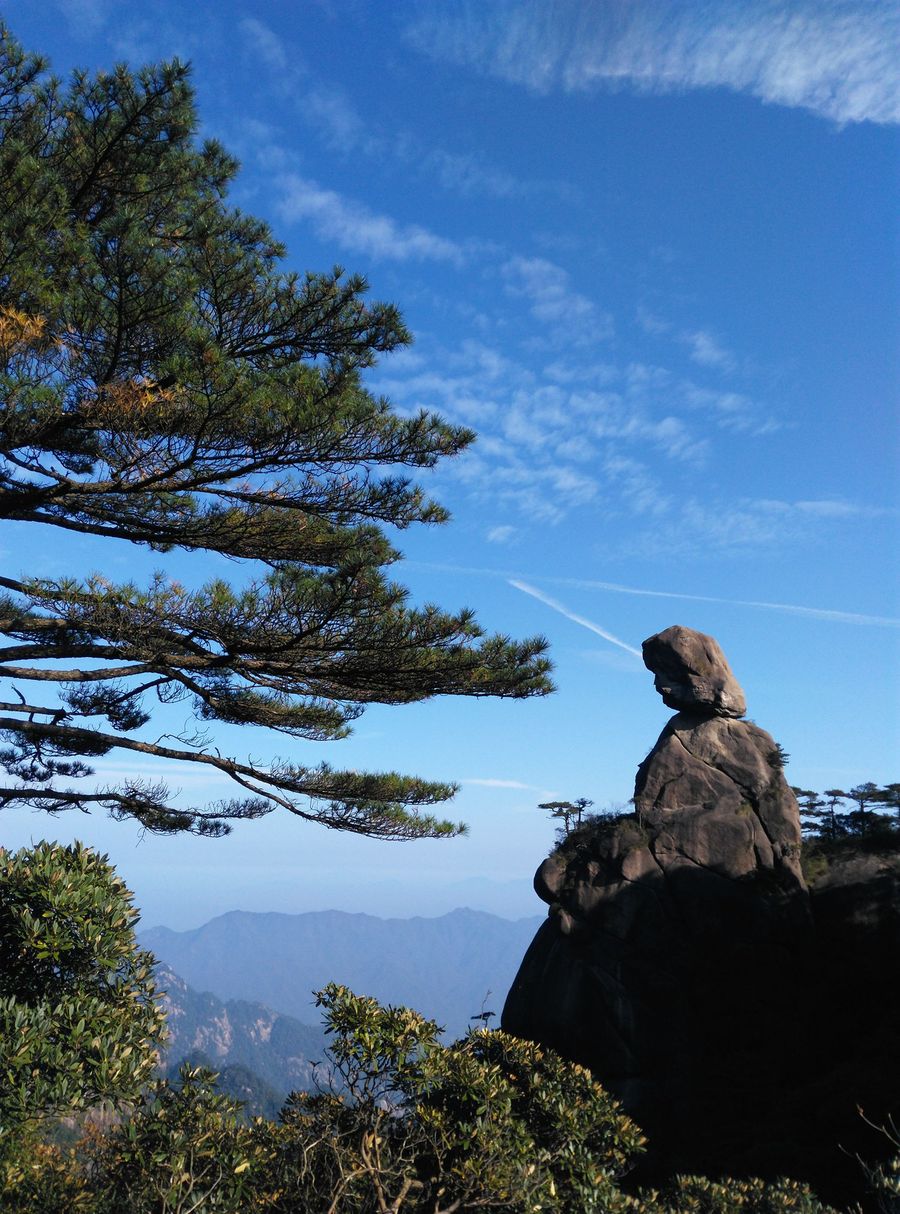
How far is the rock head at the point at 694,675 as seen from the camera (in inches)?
835

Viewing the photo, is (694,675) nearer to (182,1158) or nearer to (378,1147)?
(378,1147)

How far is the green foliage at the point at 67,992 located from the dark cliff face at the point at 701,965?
573 inches

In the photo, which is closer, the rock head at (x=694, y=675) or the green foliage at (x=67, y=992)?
the green foliage at (x=67, y=992)

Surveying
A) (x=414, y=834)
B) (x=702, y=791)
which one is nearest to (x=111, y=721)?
(x=414, y=834)

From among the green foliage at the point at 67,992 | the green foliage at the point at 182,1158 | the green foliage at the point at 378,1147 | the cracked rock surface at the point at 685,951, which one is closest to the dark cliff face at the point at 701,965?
the cracked rock surface at the point at 685,951

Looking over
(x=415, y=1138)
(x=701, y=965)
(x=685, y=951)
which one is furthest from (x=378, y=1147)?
(x=701, y=965)

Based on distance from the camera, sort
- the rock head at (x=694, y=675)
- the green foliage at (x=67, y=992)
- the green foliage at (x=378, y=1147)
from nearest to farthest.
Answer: the green foliage at (x=67, y=992), the green foliage at (x=378, y=1147), the rock head at (x=694, y=675)

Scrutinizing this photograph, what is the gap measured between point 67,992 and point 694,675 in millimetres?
19683

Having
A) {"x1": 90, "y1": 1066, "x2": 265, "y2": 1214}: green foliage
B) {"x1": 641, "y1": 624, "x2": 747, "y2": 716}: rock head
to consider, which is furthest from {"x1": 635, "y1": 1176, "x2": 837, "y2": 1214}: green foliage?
{"x1": 641, "y1": 624, "x2": 747, "y2": 716}: rock head

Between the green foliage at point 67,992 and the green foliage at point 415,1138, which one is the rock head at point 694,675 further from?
the green foliage at point 67,992

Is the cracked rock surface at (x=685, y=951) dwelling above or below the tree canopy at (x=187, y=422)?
below

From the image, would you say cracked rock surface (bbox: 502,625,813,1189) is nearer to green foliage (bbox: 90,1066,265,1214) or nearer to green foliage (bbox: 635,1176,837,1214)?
green foliage (bbox: 635,1176,837,1214)

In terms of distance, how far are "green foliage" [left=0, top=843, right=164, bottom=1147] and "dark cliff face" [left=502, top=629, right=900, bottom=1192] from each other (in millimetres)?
14554

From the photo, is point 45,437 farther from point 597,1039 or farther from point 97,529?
point 597,1039
